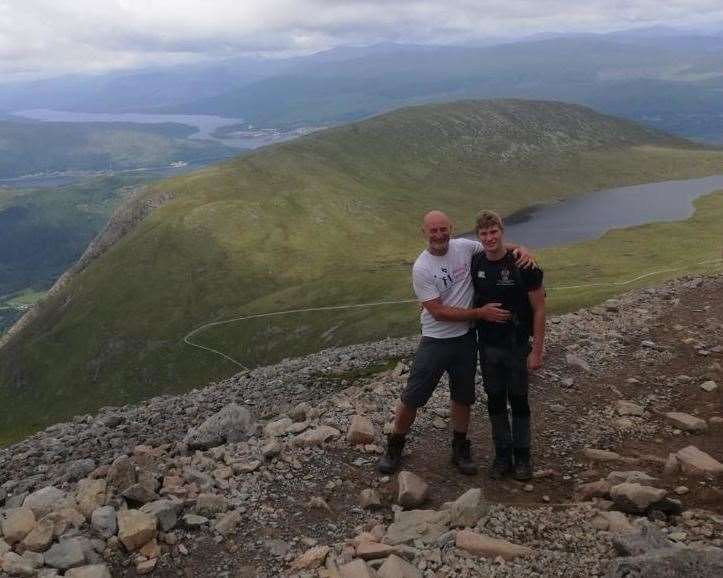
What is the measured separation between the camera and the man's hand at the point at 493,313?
38.5 feet

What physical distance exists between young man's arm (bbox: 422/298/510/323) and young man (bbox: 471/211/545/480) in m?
0.17

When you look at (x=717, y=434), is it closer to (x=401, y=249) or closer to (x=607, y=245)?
(x=607, y=245)

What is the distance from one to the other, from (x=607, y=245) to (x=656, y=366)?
428ft

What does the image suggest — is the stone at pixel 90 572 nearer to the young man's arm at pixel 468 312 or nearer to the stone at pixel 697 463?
the young man's arm at pixel 468 312

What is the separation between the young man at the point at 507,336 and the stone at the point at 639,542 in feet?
10.5

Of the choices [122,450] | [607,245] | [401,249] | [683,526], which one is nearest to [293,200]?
[401,249]

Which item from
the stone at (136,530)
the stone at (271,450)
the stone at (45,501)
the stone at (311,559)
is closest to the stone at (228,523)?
the stone at (136,530)

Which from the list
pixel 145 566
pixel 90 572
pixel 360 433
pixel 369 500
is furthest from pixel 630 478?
pixel 90 572

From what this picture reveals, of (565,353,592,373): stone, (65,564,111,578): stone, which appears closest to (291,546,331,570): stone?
(65,564,111,578): stone

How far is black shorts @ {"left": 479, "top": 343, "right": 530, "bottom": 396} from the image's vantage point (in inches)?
481

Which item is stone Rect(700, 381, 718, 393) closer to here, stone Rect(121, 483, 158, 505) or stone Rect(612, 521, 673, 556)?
stone Rect(612, 521, 673, 556)

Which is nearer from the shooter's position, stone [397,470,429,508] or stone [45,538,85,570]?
stone [45,538,85,570]

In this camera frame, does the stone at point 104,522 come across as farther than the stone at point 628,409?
No

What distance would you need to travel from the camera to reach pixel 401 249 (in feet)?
526
